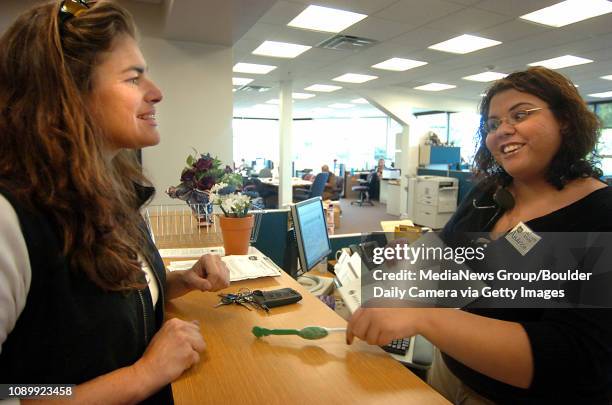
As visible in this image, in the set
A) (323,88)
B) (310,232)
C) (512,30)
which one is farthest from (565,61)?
(310,232)

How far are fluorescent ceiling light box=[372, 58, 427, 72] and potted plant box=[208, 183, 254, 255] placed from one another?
4939 mm

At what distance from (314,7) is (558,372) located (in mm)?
3766

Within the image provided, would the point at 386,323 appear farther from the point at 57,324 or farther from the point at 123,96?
the point at 123,96

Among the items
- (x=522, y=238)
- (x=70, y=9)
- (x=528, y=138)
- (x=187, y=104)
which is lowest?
(x=522, y=238)

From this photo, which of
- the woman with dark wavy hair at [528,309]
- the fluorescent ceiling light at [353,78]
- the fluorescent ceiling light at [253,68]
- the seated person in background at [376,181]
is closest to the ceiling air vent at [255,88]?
the fluorescent ceiling light at [253,68]

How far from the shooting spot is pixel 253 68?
257 inches

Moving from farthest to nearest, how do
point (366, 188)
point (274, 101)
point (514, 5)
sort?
point (274, 101) < point (366, 188) < point (514, 5)

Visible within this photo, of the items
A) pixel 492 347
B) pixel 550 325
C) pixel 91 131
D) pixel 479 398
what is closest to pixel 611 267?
pixel 550 325

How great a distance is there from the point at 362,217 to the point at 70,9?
7.84 metres

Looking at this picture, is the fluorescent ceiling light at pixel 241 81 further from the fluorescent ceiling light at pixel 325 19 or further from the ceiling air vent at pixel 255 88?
the fluorescent ceiling light at pixel 325 19

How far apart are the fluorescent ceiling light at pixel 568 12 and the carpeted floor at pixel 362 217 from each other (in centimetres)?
369

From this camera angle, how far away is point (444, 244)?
50.6 inches

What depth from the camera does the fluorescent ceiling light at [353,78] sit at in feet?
23.0

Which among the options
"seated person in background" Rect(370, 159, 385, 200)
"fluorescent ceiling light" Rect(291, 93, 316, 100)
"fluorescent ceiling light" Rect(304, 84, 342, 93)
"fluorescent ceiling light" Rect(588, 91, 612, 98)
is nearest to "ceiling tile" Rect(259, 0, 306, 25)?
"fluorescent ceiling light" Rect(304, 84, 342, 93)
